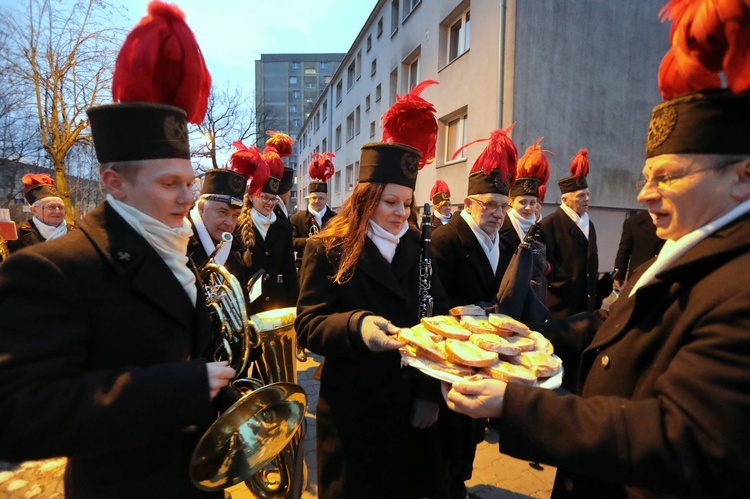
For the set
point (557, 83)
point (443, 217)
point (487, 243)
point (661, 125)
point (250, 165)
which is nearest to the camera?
point (661, 125)

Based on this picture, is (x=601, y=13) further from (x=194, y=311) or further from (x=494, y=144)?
(x=194, y=311)

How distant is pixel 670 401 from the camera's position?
1077 millimetres

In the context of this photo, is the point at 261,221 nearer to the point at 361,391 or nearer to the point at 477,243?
the point at 477,243

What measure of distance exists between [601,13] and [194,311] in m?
12.3

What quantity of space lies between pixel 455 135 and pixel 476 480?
1085 centimetres

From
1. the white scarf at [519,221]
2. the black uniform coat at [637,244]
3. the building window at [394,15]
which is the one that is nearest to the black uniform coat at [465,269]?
the white scarf at [519,221]

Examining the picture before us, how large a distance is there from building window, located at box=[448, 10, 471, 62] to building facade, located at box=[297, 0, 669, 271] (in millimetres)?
34

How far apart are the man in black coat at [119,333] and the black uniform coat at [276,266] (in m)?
2.96

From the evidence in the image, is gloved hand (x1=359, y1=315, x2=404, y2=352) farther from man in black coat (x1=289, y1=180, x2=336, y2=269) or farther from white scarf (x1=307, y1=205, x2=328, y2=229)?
white scarf (x1=307, y1=205, x2=328, y2=229)

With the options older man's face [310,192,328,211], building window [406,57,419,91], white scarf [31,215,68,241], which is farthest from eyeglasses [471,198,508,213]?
building window [406,57,419,91]

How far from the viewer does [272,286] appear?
471 cm

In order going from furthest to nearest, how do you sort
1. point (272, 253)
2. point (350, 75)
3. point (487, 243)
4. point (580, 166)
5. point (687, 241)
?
point (350, 75) < point (580, 166) < point (272, 253) < point (487, 243) < point (687, 241)

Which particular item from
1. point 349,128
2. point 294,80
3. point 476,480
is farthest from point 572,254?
point 294,80

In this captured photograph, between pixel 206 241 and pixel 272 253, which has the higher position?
pixel 206 241
